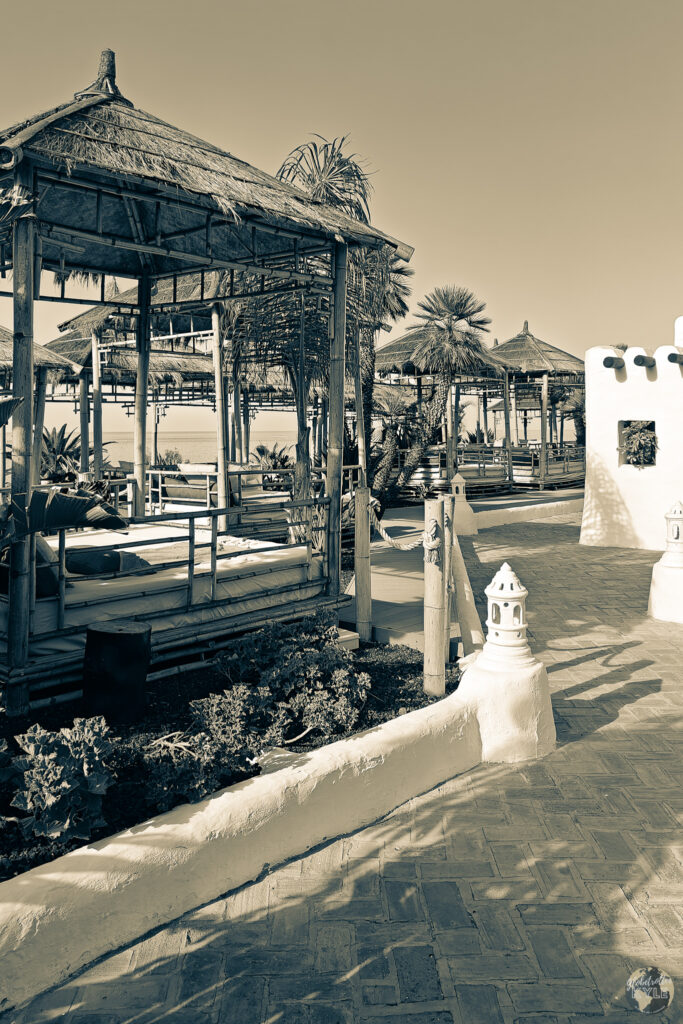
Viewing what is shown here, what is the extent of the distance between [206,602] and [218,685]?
0.69 m

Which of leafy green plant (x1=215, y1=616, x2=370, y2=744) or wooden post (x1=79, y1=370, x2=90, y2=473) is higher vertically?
wooden post (x1=79, y1=370, x2=90, y2=473)

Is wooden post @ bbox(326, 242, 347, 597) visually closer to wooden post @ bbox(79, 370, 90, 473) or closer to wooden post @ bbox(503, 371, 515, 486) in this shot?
wooden post @ bbox(79, 370, 90, 473)

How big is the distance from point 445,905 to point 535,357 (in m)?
25.9

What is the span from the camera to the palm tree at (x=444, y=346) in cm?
2509

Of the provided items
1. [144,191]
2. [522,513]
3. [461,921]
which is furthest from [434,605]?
[522,513]

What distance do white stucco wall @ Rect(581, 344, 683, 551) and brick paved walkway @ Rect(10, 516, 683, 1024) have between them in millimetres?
10007

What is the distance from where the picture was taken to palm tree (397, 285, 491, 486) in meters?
25.1

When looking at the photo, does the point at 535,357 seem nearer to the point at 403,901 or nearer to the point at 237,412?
the point at 237,412

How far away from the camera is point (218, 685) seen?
534 cm

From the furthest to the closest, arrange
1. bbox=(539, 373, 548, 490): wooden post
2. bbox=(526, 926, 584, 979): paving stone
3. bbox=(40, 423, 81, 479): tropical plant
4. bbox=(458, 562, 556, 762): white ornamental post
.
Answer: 1. bbox=(539, 373, 548, 490): wooden post
2. bbox=(40, 423, 81, 479): tropical plant
3. bbox=(458, 562, 556, 762): white ornamental post
4. bbox=(526, 926, 584, 979): paving stone

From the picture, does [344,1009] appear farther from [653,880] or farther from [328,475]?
[328,475]

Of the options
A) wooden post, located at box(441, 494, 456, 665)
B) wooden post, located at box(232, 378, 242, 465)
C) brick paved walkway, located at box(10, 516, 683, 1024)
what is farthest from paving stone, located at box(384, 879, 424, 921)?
wooden post, located at box(232, 378, 242, 465)

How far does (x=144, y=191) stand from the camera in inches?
246

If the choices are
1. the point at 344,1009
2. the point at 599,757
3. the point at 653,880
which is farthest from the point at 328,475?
the point at 344,1009
